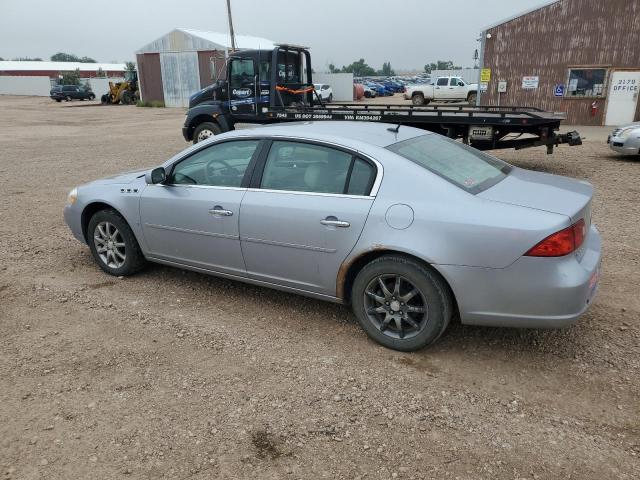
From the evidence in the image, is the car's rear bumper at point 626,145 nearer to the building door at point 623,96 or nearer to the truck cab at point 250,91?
the truck cab at point 250,91

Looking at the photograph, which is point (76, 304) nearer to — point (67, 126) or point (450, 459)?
point (450, 459)

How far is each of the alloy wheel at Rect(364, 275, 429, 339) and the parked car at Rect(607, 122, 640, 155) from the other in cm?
991

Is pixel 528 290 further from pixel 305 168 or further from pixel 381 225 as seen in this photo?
pixel 305 168

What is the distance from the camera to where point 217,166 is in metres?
4.30

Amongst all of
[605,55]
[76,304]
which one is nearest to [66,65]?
[605,55]

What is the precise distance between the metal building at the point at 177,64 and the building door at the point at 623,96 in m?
24.8

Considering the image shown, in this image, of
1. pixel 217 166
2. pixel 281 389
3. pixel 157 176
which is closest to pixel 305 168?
pixel 217 166

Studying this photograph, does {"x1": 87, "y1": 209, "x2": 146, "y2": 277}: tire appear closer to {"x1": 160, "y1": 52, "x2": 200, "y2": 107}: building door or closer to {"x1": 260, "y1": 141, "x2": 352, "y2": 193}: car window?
{"x1": 260, "y1": 141, "x2": 352, "y2": 193}: car window

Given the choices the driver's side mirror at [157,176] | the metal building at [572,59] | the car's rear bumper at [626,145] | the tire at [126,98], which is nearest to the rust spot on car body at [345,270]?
the driver's side mirror at [157,176]

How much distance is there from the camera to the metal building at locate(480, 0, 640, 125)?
1822cm

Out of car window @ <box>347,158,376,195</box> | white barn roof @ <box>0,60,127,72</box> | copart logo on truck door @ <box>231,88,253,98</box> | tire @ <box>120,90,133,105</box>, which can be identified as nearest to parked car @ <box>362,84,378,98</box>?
tire @ <box>120,90,133,105</box>

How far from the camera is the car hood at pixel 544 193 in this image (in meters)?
3.21

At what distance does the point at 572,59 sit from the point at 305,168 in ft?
62.1

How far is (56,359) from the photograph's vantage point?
3572mm
